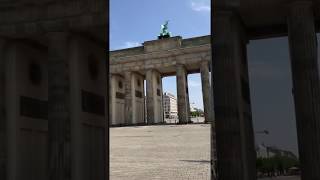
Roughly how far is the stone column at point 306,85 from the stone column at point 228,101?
1584mm

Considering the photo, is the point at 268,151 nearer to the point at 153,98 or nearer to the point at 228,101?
the point at 228,101

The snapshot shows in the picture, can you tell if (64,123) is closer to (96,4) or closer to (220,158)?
(96,4)

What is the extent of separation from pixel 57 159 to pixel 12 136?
2545 mm

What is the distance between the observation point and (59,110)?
13.2m

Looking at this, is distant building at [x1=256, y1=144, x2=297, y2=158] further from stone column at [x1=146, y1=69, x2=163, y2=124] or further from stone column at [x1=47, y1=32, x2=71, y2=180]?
stone column at [x1=146, y1=69, x2=163, y2=124]

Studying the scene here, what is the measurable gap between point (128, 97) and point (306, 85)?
5680 centimetres

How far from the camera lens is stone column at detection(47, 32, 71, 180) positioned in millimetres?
13023

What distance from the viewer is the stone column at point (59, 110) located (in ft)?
42.7

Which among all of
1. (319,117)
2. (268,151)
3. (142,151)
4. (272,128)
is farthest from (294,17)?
(142,151)

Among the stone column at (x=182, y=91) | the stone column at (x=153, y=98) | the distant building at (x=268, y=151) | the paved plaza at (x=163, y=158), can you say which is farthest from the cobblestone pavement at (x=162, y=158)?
the stone column at (x=153, y=98)

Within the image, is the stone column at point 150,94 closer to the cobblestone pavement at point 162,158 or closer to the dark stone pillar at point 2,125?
the cobblestone pavement at point 162,158

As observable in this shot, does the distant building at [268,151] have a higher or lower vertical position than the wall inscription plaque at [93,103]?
lower

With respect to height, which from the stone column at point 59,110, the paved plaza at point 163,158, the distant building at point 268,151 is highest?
the stone column at point 59,110

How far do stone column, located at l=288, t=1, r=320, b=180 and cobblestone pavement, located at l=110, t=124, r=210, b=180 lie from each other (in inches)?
292
